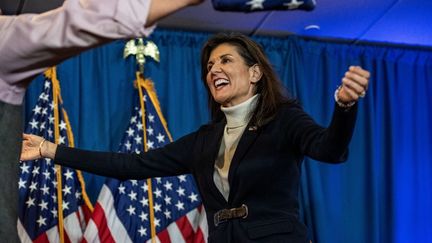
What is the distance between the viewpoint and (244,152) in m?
1.91

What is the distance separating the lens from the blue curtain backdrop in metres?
3.60

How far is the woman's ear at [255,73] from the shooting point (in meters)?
2.20

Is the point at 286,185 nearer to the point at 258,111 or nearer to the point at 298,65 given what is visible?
the point at 258,111

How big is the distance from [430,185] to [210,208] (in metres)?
2.61

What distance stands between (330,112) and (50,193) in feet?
5.86

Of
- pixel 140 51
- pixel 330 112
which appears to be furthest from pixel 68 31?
pixel 330 112

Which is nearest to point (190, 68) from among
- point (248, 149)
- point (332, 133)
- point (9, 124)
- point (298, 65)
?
point (298, 65)

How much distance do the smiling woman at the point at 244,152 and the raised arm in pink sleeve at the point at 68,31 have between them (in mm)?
745

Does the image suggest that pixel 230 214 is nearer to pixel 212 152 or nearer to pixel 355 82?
pixel 212 152

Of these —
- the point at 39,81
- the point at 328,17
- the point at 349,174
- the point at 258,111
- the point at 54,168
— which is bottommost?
the point at 349,174

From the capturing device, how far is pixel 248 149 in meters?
1.92

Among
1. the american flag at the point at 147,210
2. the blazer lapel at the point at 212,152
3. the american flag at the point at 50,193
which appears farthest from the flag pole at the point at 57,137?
the blazer lapel at the point at 212,152

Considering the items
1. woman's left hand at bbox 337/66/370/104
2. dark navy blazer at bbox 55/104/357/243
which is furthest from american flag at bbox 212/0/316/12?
dark navy blazer at bbox 55/104/357/243

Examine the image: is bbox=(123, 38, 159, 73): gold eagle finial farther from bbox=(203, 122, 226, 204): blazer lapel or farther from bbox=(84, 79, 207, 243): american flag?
bbox=(203, 122, 226, 204): blazer lapel
